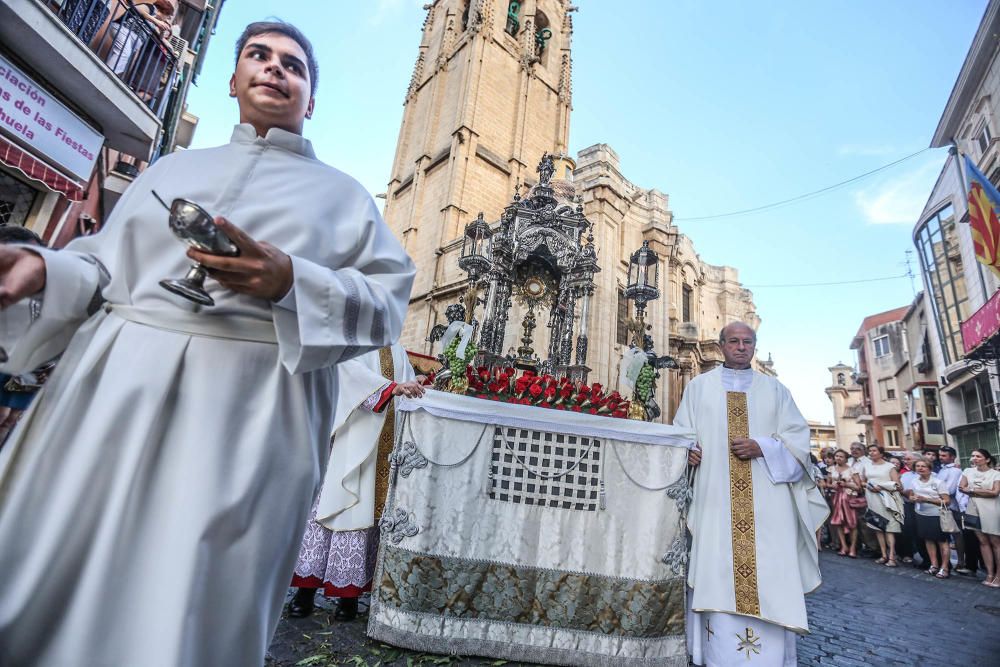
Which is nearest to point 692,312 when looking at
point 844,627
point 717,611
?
point 844,627

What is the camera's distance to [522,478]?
123 inches

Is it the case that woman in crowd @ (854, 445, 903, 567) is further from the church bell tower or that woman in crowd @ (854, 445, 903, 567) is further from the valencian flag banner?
the church bell tower

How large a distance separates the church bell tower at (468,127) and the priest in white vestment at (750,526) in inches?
477

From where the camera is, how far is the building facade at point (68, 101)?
5531 millimetres

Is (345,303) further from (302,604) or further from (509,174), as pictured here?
(509,174)

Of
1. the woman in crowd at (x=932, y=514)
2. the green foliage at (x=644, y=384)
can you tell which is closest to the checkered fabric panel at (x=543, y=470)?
the green foliage at (x=644, y=384)

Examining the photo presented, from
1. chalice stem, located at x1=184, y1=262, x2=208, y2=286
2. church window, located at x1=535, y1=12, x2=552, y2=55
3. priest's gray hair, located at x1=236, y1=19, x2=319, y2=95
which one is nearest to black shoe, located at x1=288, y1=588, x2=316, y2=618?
chalice stem, located at x1=184, y1=262, x2=208, y2=286

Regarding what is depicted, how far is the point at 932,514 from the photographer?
25.0ft

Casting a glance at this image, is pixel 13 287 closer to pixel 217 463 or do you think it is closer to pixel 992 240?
pixel 217 463

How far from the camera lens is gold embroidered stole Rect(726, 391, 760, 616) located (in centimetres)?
296

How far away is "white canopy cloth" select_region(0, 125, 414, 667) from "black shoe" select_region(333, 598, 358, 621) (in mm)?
2339

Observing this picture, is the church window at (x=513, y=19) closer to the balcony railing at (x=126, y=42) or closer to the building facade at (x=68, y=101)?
the balcony railing at (x=126, y=42)

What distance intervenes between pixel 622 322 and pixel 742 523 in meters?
13.6

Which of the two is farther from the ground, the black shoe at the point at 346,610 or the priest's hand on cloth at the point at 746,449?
the priest's hand on cloth at the point at 746,449
